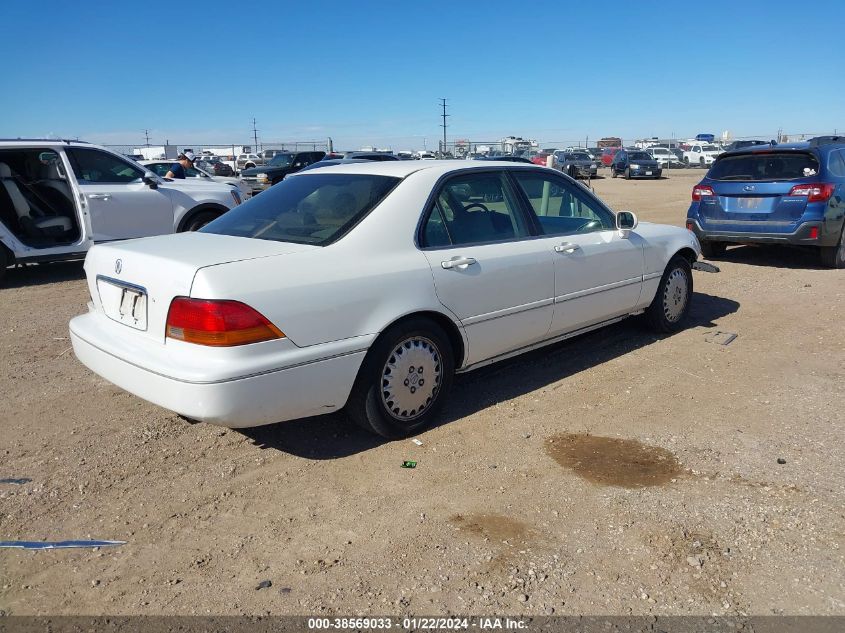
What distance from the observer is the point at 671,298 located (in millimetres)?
6254

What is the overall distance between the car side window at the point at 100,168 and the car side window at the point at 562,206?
6846mm

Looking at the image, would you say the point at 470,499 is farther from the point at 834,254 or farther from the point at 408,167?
the point at 834,254

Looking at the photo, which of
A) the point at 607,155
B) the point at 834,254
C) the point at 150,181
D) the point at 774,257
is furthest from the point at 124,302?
the point at 607,155

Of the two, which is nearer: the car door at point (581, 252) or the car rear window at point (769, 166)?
the car door at point (581, 252)

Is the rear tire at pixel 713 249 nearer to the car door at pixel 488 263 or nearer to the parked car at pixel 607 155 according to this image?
the car door at pixel 488 263

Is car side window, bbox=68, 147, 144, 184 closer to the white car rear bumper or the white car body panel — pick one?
the white car body panel

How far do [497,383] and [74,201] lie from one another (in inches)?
272

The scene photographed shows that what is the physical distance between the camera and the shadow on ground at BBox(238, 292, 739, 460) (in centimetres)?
414

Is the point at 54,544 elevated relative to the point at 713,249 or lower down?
lower down

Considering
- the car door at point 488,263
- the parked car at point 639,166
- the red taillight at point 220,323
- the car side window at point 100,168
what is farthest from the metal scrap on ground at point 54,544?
the parked car at point 639,166

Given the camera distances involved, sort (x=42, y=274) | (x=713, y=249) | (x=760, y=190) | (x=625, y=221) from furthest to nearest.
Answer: (x=713, y=249)
(x=42, y=274)
(x=760, y=190)
(x=625, y=221)

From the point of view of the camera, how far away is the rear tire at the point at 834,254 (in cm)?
915

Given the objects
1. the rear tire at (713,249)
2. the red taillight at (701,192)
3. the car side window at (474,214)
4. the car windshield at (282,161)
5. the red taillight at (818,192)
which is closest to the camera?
the car side window at (474,214)

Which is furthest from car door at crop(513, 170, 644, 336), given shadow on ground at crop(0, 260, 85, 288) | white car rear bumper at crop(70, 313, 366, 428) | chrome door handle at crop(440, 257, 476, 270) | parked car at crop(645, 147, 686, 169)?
parked car at crop(645, 147, 686, 169)
